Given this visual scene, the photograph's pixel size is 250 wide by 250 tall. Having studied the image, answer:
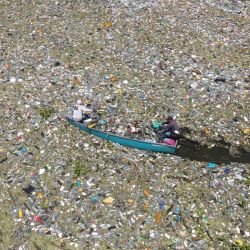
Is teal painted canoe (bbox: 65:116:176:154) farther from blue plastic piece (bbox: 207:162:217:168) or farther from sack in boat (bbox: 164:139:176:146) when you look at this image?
blue plastic piece (bbox: 207:162:217:168)

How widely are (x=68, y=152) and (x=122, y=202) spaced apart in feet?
8.19

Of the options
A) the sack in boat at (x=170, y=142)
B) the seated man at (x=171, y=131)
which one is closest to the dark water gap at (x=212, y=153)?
the sack in boat at (x=170, y=142)

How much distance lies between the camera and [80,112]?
12.4 m

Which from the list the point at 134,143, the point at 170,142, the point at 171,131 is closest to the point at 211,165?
the point at 170,142

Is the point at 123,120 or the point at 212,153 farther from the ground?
the point at 123,120

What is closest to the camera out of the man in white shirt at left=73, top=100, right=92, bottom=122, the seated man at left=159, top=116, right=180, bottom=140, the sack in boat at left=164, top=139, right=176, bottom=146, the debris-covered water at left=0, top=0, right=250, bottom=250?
the debris-covered water at left=0, top=0, right=250, bottom=250

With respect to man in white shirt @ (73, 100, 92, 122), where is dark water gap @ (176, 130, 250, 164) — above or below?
below

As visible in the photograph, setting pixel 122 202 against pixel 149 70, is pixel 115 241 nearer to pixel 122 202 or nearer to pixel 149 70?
pixel 122 202

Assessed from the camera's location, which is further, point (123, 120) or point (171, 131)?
point (123, 120)

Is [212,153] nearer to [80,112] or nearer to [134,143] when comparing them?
[134,143]

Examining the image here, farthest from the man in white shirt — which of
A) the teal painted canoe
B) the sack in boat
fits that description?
the sack in boat

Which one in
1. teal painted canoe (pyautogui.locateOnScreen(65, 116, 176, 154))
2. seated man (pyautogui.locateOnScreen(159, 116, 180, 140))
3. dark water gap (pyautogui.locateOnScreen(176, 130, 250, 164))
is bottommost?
dark water gap (pyautogui.locateOnScreen(176, 130, 250, 164))

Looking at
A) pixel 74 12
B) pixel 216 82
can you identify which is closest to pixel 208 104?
pixel 216 82

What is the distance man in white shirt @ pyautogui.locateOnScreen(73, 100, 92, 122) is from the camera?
12211 millimetres
